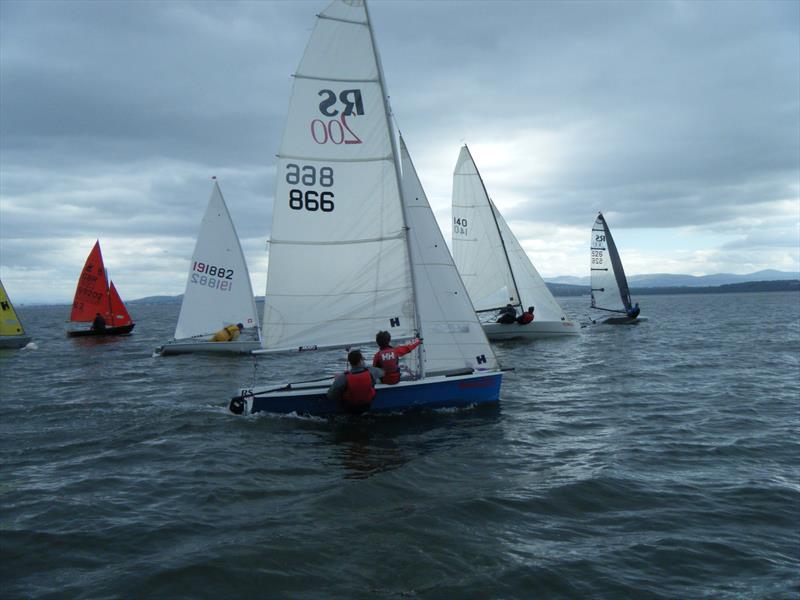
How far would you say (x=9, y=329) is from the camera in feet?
92.4

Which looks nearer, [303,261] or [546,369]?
[303,261]

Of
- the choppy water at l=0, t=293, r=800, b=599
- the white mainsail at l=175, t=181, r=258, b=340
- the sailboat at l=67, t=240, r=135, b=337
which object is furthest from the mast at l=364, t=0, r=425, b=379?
the sailboat at l=67, t=240, r=135, b=337

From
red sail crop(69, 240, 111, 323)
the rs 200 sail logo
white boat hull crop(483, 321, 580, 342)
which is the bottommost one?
white boat hull crop(483, 321, 580, 342)

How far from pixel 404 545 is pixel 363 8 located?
971cm

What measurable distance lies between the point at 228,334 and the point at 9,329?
40.2 feet

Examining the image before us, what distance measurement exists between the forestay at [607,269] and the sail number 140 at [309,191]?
112ft

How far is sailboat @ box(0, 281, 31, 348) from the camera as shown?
90.9 ft

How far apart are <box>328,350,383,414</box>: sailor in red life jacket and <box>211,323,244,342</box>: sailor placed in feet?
47.6

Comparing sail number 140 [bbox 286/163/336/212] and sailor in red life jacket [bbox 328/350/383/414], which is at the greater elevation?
sail number 140 [bbox 286/163/336/212]

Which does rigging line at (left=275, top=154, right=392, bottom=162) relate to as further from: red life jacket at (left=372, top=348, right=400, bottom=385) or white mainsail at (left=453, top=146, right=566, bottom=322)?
white mainsail at (left=453, top=146, right=566, bottom=322)

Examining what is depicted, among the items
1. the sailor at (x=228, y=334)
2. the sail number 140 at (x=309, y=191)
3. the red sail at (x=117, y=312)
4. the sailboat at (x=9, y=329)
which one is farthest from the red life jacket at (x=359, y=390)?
the red sail at (x=117, y=312)

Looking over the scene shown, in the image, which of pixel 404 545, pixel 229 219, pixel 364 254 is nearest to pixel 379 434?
pixel 364 254

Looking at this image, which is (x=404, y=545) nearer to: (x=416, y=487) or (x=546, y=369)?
(x=416, y=487)

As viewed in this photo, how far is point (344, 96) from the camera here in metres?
11.7
